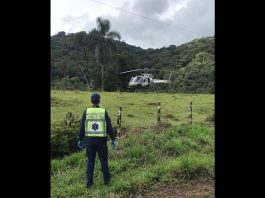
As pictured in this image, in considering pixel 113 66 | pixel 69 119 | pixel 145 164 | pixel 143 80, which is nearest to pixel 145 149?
pixel 145 164

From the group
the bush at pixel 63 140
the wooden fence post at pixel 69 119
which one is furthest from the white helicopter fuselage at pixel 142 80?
the bush at pixel 63 140

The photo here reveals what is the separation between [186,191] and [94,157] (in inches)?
60.5

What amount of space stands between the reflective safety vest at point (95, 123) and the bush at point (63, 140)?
2.67 m

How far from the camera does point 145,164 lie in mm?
8867

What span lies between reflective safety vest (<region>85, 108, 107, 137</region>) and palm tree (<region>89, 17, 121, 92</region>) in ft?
13.8

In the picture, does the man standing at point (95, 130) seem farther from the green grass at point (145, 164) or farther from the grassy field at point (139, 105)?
the grassy field at point (139, 105)

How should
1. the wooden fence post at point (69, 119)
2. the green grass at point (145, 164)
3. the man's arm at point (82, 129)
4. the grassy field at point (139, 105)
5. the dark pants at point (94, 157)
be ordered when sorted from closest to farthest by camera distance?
the man's arm at point (82, 129) → the dark pants at point (94, 157) → the green grass at point (145, 164) → the wooden fence post at point (69, 119) → the grassy field at point (139, 105)

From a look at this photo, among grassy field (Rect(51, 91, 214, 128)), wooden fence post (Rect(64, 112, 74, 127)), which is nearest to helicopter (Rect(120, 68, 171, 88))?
grassy field (Rect(51, 91, 214, 128))

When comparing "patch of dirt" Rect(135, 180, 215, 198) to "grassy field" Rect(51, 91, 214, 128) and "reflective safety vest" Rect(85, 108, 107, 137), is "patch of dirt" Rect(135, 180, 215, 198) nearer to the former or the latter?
"reflective safety vest" Rect(85, 108, 107, 137)

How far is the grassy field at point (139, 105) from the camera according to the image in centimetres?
1116

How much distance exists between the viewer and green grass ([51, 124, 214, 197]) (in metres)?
7.71
